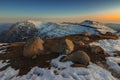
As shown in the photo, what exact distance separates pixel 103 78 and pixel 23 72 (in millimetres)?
10931

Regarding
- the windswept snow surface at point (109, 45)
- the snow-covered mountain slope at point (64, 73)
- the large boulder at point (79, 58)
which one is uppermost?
the large boulder at point (79, 58)

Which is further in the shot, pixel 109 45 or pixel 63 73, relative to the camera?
pixel 109 45

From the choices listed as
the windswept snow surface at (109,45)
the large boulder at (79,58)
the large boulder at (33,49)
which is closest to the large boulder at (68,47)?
the large boulder at (79,58)

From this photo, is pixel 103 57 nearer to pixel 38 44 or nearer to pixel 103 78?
pixel 103 78

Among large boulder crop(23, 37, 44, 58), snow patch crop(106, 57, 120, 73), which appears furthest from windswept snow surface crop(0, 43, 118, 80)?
large boulder crop(23, 37, 44, 58)

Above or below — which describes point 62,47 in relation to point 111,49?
above

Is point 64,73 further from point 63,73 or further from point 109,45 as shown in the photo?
point 109,45

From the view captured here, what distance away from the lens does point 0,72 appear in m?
28.9

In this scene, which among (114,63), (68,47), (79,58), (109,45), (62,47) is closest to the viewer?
(79,58)

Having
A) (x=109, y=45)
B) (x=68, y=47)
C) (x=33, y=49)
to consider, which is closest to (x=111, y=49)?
(x=109, y=45)

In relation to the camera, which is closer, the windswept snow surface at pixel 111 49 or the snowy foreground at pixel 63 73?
the snowy foreground at pixel 63 73

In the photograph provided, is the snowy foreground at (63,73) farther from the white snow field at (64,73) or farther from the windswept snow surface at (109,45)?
the windswept snow surface at (109,45)

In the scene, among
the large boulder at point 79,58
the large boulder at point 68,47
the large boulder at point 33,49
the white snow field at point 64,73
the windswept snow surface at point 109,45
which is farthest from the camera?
the windswept snow surface at point 109,45

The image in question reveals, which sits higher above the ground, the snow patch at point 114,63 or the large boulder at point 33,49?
the large boulder at point 33,49
